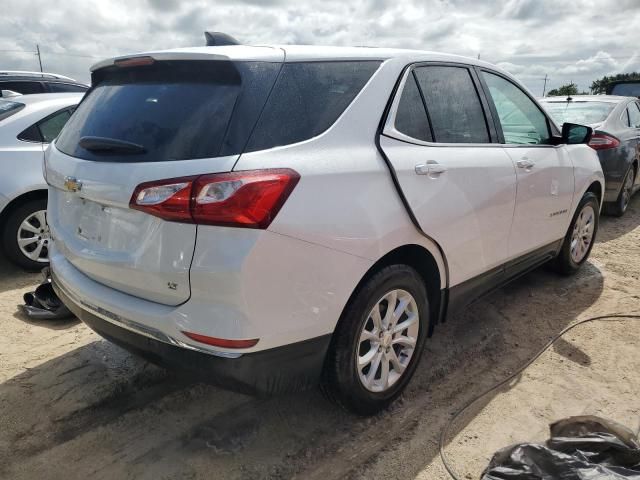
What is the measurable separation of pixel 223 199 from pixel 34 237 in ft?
11.7

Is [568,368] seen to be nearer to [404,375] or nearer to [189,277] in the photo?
[404,375]

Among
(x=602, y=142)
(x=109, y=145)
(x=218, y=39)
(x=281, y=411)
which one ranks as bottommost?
(x=281, y=411)

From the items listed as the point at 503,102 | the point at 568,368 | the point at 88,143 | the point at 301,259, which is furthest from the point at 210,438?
the point at 503,102

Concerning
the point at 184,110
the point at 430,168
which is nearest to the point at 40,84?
the point at 184,110

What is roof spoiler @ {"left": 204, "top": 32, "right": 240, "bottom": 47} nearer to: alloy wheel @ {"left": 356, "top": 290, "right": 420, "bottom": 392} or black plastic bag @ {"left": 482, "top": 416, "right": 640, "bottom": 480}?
alloy wheel @ {"left": 356, "top": 290, "right": 420, "bottom": 392}

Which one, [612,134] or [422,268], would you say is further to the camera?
[612,134]

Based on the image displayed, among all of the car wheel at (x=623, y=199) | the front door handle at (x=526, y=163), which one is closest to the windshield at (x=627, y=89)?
the car wheel at (x=623, y=199)

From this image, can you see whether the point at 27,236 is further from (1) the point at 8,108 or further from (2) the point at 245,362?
(2) the point at 245,362

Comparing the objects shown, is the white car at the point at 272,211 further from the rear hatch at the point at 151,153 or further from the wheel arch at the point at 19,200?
the wheel arch at the point at 19,200

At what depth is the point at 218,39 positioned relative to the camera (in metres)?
2.68

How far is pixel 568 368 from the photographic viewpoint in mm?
3287

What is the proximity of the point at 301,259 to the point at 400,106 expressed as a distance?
1.02 metres

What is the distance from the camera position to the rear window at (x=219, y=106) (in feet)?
6.68

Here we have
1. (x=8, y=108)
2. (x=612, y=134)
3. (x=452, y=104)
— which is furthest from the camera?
(x=612, y=134)
